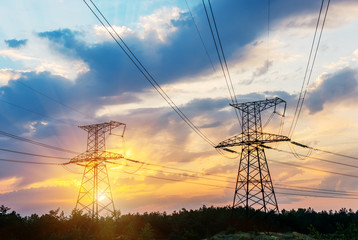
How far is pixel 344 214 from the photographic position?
6250cm

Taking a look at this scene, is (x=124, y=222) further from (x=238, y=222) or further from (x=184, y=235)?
(x=238, y=222)

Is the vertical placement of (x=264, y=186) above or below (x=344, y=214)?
above

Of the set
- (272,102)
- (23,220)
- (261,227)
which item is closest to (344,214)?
(261,227)

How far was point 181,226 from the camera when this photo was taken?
121ft

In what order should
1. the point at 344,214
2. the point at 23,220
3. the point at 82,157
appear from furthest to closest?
1. the point at 344,214
2. the point at 82,157
3. the point at 23,220

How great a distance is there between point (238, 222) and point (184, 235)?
10.6 meters

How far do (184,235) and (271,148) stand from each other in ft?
55.7

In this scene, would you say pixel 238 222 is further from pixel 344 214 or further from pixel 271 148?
pixel 344 214

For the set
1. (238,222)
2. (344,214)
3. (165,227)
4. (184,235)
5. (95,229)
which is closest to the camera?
(95,229)

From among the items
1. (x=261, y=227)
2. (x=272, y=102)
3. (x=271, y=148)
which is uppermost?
(x=272, y=102)

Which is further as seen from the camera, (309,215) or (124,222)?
(309,215)

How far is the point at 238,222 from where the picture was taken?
41469 mm

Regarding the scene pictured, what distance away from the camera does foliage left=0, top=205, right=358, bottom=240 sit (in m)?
20.0

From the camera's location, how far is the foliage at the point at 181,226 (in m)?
20.0
